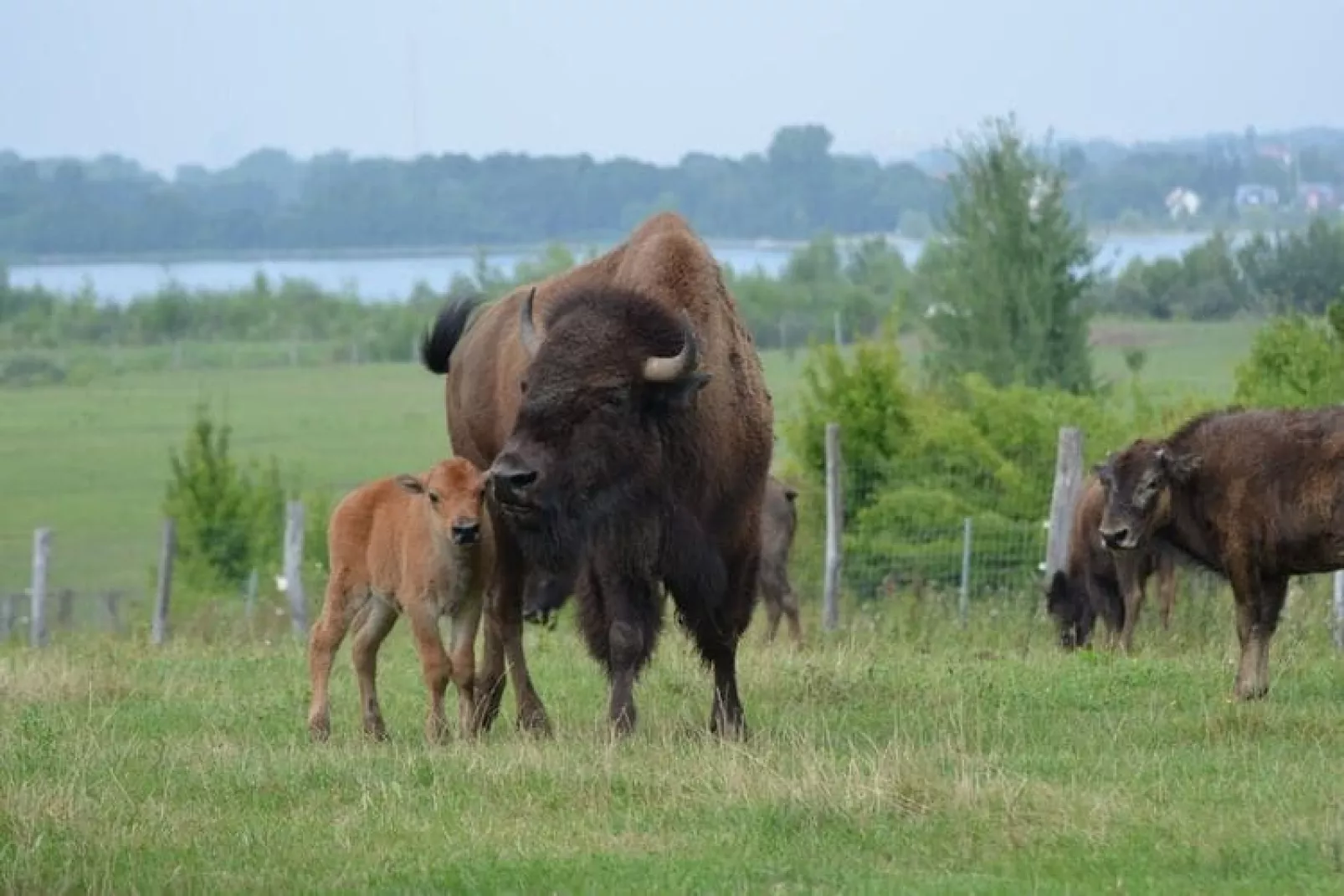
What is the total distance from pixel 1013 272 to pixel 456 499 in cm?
5276

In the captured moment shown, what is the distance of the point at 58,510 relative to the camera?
9562 cm

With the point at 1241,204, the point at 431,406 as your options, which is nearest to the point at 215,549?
the point at 431,406

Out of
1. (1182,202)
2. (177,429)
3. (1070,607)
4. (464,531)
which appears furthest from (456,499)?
(1182,202)

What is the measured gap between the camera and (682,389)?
1244 cm

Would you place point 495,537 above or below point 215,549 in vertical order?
above

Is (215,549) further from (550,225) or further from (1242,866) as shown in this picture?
(550,225)

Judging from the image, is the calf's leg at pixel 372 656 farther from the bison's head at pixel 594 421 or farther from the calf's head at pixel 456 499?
the bison's head at pixel 594 421

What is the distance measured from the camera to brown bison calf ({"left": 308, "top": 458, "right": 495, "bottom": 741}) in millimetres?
12820

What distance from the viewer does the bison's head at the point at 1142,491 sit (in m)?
15.1

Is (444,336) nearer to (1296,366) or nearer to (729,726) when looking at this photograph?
(729,726)

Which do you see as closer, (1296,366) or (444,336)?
(444,336)

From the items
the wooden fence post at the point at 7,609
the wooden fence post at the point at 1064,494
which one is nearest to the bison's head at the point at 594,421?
the wooden fence post at the point at 1064,494

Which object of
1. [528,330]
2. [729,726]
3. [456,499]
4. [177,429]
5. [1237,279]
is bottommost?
[177,429]

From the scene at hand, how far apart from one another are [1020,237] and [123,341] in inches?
4164
